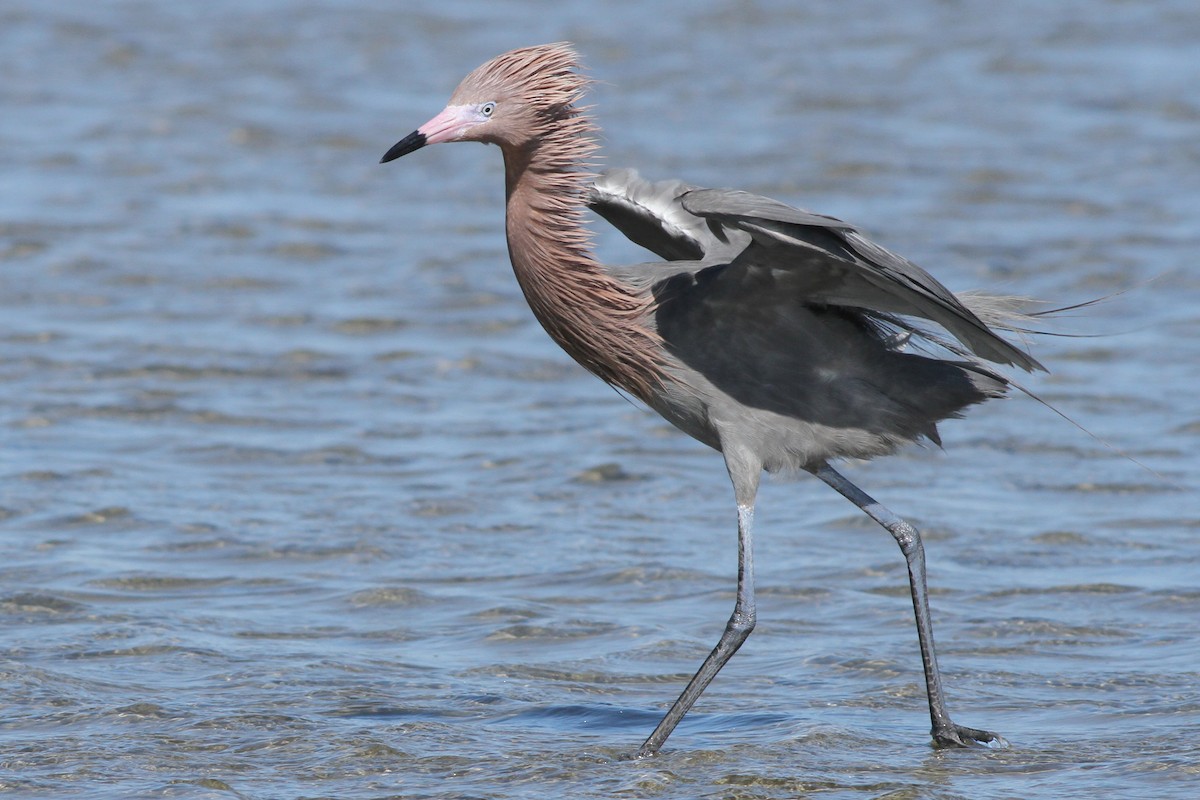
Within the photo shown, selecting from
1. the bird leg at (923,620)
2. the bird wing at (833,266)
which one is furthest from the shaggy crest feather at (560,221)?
the bird leg at (923,620)

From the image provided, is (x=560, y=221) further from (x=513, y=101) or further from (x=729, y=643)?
(x=729, y=643)

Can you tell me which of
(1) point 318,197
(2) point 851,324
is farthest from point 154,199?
(2) point 851,324

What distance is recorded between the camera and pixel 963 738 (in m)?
5.94

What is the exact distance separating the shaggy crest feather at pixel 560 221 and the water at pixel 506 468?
1318 mm

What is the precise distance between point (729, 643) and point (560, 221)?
1.54 m

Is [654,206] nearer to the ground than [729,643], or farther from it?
farther from it

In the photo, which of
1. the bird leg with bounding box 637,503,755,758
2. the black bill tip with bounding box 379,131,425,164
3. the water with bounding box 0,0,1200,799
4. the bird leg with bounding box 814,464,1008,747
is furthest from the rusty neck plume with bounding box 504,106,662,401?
the water with bounding box 0,0,1200,799

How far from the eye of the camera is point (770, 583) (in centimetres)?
762

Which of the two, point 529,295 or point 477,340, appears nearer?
point 529,295

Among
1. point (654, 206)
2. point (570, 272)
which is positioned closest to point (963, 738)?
point (570, 272)

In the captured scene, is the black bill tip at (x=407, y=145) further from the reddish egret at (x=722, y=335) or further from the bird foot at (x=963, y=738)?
the bird foot at (x=963, y=738)

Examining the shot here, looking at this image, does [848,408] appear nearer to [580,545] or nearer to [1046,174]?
[580,545]

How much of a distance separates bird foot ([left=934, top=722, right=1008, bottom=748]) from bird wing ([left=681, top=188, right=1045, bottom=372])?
3.98 ft

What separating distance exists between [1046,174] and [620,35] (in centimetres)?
534
